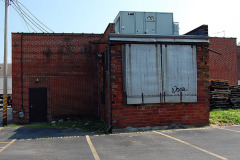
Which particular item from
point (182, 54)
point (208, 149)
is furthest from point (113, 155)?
point (182, 54)

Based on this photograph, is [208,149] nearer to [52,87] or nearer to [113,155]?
[113,155]

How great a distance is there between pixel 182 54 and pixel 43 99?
10.0m

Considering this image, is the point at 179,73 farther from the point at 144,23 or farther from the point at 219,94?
the point at 219,94

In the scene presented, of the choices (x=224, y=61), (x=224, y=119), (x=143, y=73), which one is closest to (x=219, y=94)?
(x=224, y=119)

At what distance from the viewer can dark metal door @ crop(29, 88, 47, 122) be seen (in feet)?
52.1

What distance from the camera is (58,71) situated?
52.5ft

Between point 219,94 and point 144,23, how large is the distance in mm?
7386

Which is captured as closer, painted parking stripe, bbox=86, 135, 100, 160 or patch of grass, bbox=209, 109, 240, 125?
painted parking stripe, bbox=86, 135, 100, 160

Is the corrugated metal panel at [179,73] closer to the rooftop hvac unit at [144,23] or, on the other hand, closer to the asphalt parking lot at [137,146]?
the asphalt parking lot at [137,146]

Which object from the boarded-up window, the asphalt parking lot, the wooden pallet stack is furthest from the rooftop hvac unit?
the asphalt parking lot

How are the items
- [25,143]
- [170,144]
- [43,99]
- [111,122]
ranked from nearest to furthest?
[170,144] < [25,143] < [111,122] < [43,99]

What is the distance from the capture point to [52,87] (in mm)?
15922

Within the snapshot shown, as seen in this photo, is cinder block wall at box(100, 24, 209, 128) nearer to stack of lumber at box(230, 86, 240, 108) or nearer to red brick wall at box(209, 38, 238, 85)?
stack of lumber at box(230, 86, 240, 108)

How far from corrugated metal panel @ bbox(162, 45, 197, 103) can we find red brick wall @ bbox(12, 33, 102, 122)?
6.92 meters
